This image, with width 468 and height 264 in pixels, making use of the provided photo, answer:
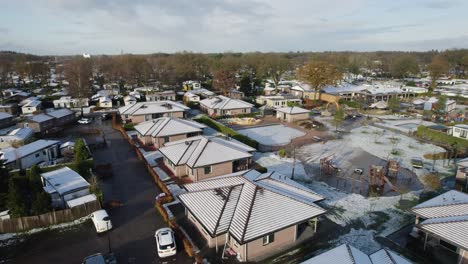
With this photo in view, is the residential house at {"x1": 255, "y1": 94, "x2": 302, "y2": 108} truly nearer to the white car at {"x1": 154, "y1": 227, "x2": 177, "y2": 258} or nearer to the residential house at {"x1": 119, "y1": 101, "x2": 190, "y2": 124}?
the residential house at {"x1": 119, "y1": 101, "x2": 190, "y2": 124}

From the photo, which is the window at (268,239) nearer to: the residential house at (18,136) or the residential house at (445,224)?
the residential house at (445,224)

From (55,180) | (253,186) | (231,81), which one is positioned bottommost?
(55,180)

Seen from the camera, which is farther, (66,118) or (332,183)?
(66,118)

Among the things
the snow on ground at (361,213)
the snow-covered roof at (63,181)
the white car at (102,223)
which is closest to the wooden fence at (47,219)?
the white car at (102,223)

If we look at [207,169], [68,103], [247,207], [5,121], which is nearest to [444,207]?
[247,207]

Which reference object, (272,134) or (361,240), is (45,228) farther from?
(272,134)

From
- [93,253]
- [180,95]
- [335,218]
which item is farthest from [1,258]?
[180,95]

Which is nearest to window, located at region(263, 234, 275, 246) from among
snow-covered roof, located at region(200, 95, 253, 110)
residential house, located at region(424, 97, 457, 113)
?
snow-covered roof, located at region(200, 95, 253, 110)

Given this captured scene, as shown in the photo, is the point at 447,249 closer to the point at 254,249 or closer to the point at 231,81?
the point at 254,249
